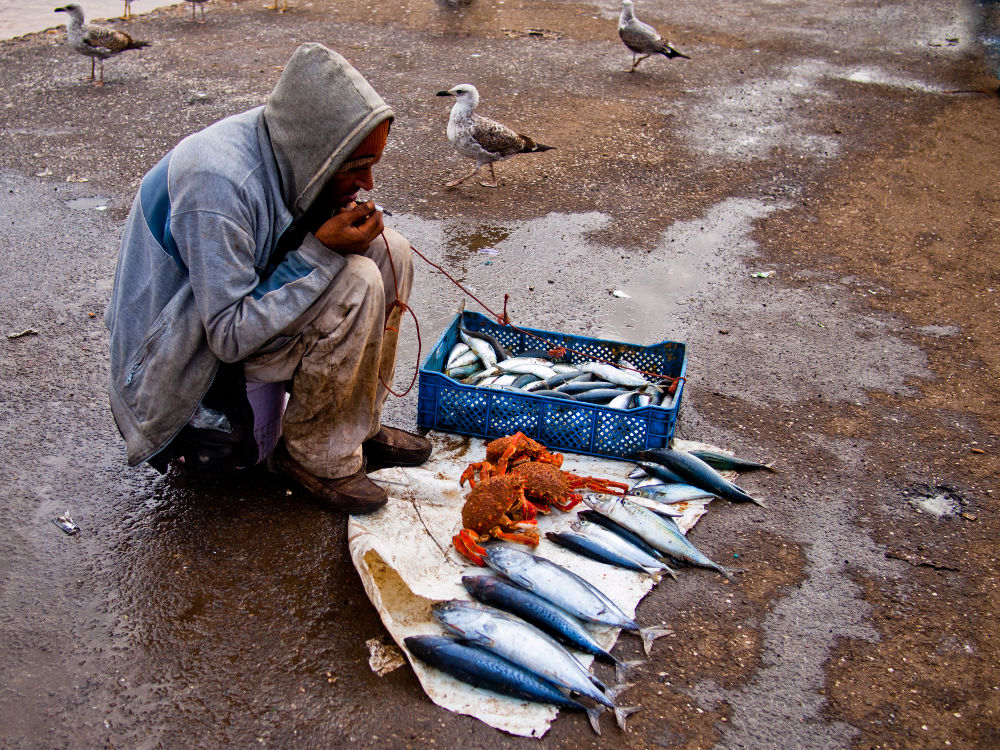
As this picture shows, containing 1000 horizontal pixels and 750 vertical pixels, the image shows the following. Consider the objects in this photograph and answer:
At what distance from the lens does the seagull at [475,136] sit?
22.0ft

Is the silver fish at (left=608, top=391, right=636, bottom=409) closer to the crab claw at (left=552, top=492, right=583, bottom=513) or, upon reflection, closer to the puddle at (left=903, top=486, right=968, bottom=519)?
the crab claw at (left=552, top=492, right=583, bottom=513)

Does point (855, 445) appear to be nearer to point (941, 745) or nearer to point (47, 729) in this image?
point (941, 745)

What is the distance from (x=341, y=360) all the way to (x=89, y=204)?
13.7 feet

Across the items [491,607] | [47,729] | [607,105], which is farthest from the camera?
[607,105]

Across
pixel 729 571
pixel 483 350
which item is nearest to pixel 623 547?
pixel 729 571

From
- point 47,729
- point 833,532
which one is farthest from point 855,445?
point 47,729

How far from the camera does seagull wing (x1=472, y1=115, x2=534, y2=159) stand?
22.0 ft

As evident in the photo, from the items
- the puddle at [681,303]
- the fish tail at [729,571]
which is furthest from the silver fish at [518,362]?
the fish tail at [729,571]

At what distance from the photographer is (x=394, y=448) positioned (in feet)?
12.1

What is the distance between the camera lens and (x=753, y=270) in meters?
5.82

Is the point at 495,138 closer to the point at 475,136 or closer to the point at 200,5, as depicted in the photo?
the point at 475,136

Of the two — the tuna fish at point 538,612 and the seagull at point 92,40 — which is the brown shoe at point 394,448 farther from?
the seagull at point 92,40

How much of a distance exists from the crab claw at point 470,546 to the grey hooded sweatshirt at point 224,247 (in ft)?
3.43

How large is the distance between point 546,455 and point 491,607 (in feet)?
2.84
